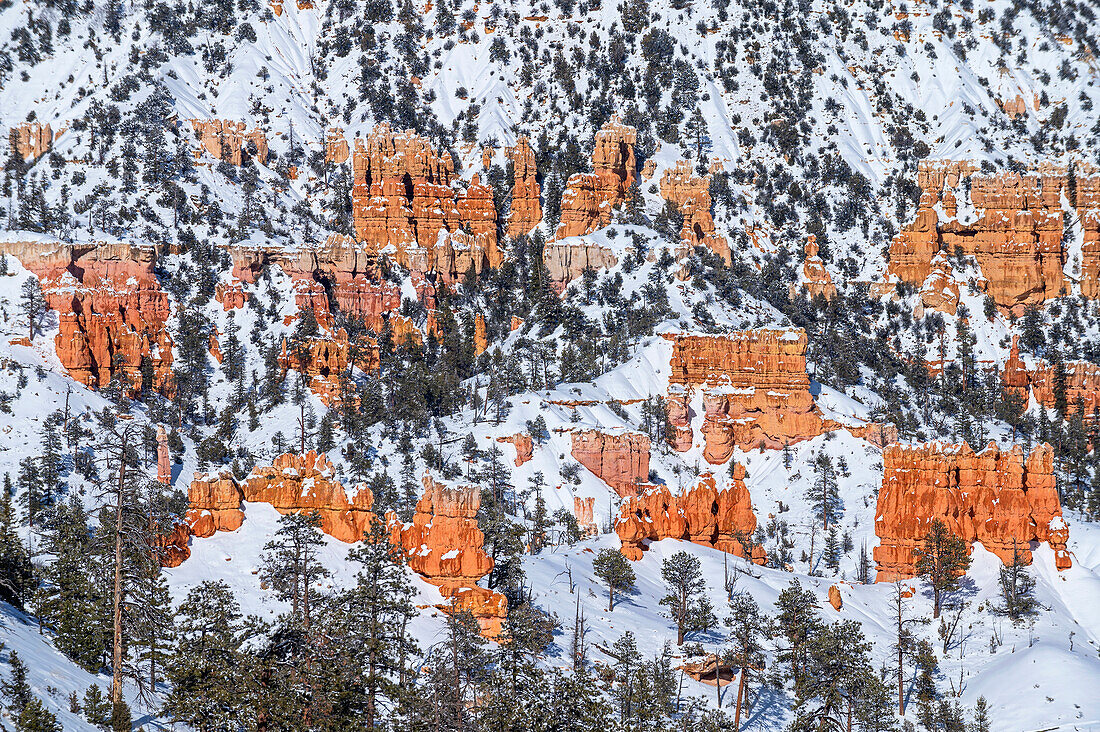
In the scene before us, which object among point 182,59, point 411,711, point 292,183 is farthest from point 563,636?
point 182,59

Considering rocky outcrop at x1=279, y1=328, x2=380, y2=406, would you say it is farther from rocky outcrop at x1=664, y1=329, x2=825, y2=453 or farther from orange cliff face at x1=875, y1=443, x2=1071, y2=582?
orange cliff face at x1=875, y1=443, x2=1071, y2=582

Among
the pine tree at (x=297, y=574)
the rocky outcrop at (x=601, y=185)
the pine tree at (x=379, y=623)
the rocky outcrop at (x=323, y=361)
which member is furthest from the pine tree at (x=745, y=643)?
the rocky outcrop at (x=601, y=185)

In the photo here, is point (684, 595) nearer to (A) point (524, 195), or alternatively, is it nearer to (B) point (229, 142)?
(A) point (524, 195)

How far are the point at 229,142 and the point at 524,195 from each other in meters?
40.0

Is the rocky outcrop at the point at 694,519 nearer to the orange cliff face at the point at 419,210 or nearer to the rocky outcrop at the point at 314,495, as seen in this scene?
the rocky outcrop at the point at 314,495

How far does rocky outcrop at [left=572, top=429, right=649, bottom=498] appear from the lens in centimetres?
10994

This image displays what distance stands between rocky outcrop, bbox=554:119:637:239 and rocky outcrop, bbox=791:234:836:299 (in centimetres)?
2451

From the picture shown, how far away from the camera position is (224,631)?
4581 cm

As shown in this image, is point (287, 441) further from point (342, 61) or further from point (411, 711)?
point (342, 61)

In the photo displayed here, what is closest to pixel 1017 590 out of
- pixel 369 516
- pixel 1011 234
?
pixel 369 516

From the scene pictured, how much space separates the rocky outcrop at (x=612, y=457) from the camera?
10994 centimetres

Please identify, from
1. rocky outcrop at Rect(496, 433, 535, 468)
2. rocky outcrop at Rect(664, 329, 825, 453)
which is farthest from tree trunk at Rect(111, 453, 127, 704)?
rocky outcrop at Rect(664, 329, 825, 453)

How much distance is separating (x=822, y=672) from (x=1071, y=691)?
50.0ft

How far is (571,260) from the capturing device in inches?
5817
